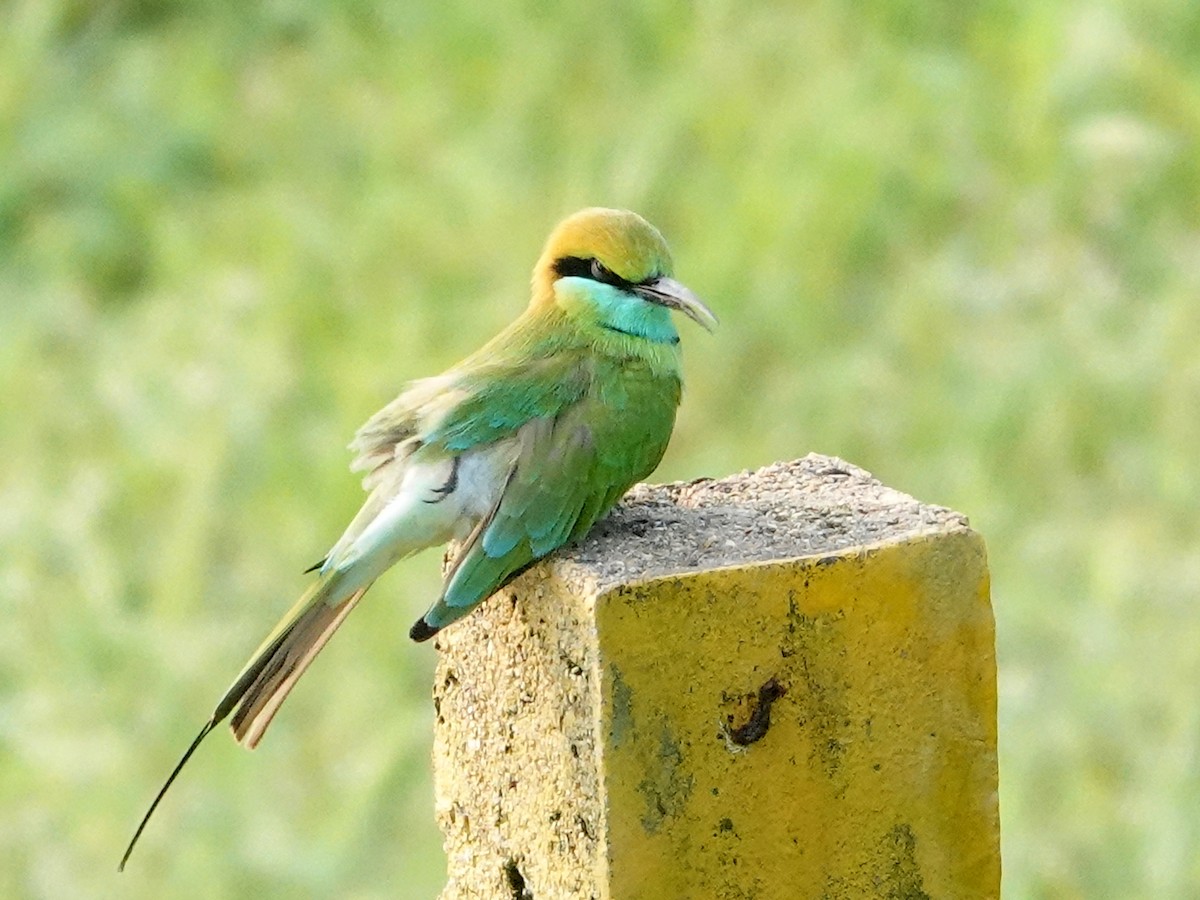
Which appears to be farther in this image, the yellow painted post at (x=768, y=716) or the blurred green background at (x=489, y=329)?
the blurred green background at (x=489, y=329)

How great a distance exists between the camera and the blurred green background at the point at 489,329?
4.68 metres

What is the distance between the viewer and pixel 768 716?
6.66 ft

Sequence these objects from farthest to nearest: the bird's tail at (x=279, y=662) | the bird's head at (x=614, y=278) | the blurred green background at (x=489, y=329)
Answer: the blurred green background at (x=489, y=329) → the bird's head at (x=614, y=278) → the bird's tail at (x=279, y=662)

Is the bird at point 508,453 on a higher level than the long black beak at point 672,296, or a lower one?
lower

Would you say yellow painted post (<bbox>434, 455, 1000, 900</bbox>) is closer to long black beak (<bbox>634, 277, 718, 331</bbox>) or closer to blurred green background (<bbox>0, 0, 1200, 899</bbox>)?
long black beak (<bbox>634, 277, 718, 331</bbox>)

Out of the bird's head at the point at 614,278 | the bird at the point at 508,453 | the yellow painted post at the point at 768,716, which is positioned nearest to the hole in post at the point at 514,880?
the yellow painted post at the point at 768,716

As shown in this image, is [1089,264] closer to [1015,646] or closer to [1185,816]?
[1015,646]

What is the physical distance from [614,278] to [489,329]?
3.45m

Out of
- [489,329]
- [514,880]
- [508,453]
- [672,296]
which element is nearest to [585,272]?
[672,296]

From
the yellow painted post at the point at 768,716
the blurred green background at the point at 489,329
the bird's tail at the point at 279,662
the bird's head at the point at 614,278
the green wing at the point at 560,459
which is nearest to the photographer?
the yellow painted post at the point at 768,716

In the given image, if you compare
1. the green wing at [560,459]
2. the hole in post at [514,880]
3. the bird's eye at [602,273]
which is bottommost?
the hole in post at [514,880]

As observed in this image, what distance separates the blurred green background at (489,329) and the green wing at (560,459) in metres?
2.03

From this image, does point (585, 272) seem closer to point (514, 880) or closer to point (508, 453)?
point (508, 453)

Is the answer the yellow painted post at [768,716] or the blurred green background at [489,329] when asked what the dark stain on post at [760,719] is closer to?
the yellow painted post at [768,716]
